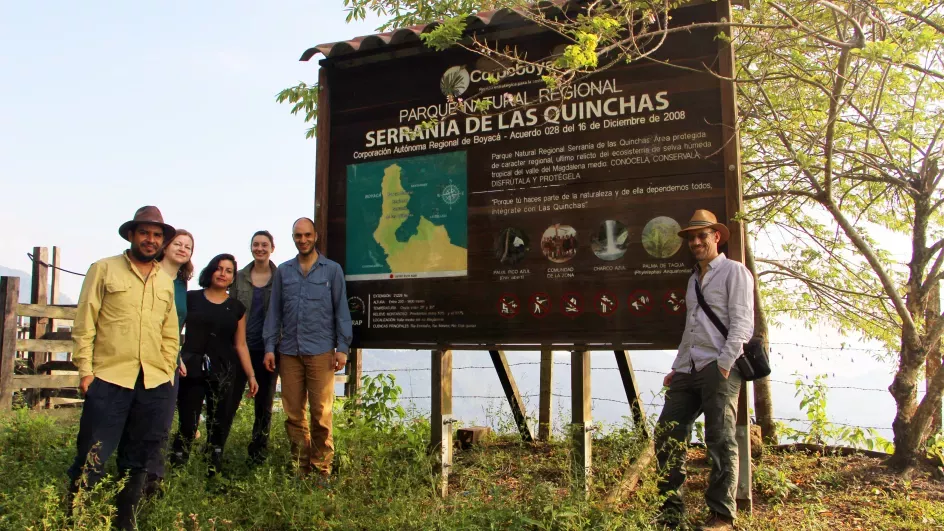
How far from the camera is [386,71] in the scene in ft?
21.7

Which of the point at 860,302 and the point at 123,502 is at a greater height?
the point at 860,302

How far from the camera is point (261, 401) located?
6.24m

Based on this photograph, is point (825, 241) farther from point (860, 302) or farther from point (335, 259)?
point (335, 259)

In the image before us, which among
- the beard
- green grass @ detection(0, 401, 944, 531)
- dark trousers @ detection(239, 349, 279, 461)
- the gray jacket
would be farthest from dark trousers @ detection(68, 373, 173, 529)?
the gray jacket

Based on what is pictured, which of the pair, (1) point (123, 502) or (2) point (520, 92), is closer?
(1) point (123, 502)

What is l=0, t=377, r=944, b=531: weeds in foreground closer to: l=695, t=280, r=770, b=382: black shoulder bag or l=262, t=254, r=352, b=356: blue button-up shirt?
l=695, t=280, r=770, b=382: black shoulder bag

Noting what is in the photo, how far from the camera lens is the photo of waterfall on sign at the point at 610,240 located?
552 centimetres

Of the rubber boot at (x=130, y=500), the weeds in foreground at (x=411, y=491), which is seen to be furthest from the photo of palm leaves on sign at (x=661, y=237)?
the rubber boot at (x=130, y=500)

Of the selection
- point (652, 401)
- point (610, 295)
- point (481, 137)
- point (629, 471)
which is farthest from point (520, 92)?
point (629, 471)

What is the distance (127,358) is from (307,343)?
4.91 feet

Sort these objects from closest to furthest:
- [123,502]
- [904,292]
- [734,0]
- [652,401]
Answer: [123,502] → [652,401] → [734,0] → [904,292]

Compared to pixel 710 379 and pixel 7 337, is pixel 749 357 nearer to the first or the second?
pixel 710 379

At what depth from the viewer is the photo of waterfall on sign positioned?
5516 millimetres

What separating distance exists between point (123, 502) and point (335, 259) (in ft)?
9.06
